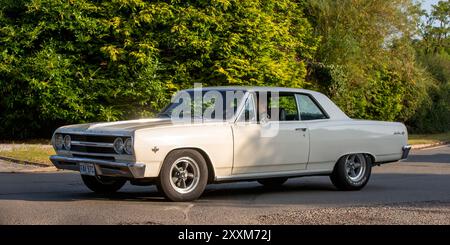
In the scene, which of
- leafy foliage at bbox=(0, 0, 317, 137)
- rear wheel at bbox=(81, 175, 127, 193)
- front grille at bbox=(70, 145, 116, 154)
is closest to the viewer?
front grille at bbox=(70, 145, 116, 154)

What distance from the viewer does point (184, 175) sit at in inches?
365

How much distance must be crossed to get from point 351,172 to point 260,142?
199 cm

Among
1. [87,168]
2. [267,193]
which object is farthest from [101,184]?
[267,193]

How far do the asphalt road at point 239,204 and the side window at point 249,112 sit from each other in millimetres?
1116

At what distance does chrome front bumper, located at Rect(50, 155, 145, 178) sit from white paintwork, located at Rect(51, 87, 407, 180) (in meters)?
0.09

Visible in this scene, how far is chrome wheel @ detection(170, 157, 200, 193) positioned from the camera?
9227 millimetres

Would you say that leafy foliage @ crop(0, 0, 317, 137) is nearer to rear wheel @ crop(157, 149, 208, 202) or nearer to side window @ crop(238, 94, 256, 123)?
side window @ crop(238, 94, 256, 123)

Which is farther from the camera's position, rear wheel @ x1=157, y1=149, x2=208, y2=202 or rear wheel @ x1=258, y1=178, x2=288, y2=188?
rear wheel @ x1=258, y1=178, x2=288, y2=188

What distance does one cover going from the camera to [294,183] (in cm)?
1253

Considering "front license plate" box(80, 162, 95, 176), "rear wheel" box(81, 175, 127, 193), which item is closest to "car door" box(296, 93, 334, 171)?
"rear wheel" box(81, 175, 127, 193)

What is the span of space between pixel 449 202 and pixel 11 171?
29.0ft

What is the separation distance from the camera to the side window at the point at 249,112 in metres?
10.0
